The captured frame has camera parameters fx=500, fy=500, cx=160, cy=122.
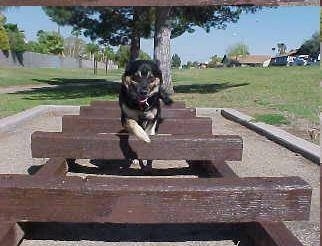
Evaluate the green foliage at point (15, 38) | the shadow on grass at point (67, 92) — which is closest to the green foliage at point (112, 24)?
the shadow on grass at point (67, 92)

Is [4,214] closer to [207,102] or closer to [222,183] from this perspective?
[222,183]

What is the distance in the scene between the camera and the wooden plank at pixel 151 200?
2.51 m

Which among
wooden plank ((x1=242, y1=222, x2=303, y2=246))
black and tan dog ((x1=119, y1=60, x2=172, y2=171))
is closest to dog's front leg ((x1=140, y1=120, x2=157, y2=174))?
black and tan dog ((x1=119, y1=60, x2=172, y2=171))

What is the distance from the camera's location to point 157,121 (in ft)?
17.3

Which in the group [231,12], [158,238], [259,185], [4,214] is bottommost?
[158,238]

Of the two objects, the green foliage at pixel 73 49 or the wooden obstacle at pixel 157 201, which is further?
the green foliage at pixel 73 49

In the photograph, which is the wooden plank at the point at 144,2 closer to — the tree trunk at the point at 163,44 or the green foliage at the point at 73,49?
the tree trunk at the point at 163,44

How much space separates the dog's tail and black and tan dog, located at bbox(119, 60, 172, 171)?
0.18ft

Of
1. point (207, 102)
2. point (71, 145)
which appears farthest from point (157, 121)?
point (207, 102)

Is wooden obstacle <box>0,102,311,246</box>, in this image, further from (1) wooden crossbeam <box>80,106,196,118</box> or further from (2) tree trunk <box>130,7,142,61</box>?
(2) tree trunk <box>130,7,142,61</box>

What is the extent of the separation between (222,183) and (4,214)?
1.14 metres

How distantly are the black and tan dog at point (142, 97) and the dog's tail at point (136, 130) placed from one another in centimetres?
5

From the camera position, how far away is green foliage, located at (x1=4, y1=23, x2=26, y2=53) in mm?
48688

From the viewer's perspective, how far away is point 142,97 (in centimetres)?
501
